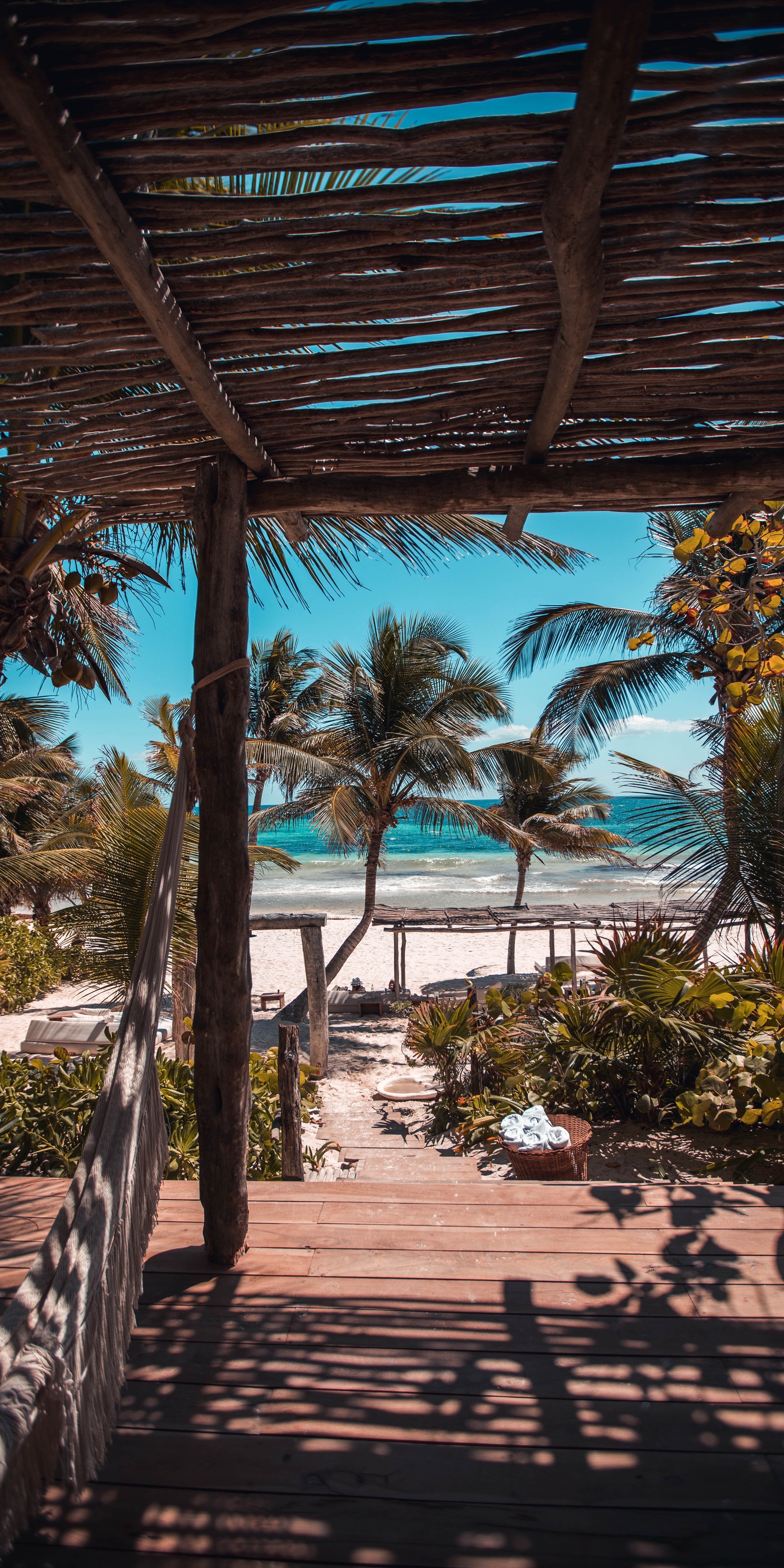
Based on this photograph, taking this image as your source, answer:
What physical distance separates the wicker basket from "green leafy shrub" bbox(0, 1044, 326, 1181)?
91cm

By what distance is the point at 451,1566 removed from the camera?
1.08 meters

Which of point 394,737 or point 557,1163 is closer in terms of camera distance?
point 557,1163

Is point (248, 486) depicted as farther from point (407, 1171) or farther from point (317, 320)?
point (407, 1171)

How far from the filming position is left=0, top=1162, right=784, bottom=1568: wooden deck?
1.13 meters

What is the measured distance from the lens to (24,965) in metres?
8.52

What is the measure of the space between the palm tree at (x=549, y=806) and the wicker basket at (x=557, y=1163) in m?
Result: 6.38

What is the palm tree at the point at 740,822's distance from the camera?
302 centimetres

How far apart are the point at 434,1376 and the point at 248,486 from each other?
1830 millimetres

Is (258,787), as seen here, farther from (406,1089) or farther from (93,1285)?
(93,1285)

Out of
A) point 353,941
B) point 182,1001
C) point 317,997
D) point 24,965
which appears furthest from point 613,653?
point 24,965

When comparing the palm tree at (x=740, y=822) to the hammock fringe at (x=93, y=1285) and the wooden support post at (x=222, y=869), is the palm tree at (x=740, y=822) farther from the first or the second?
the hammock fringe at (x=93, y=1285)

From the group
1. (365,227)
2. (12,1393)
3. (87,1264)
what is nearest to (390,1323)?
(87,1264)

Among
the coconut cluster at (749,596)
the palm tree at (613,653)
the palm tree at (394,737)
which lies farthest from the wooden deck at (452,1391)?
the palm tree at (613,653)

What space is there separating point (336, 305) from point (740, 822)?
8.01 ft
